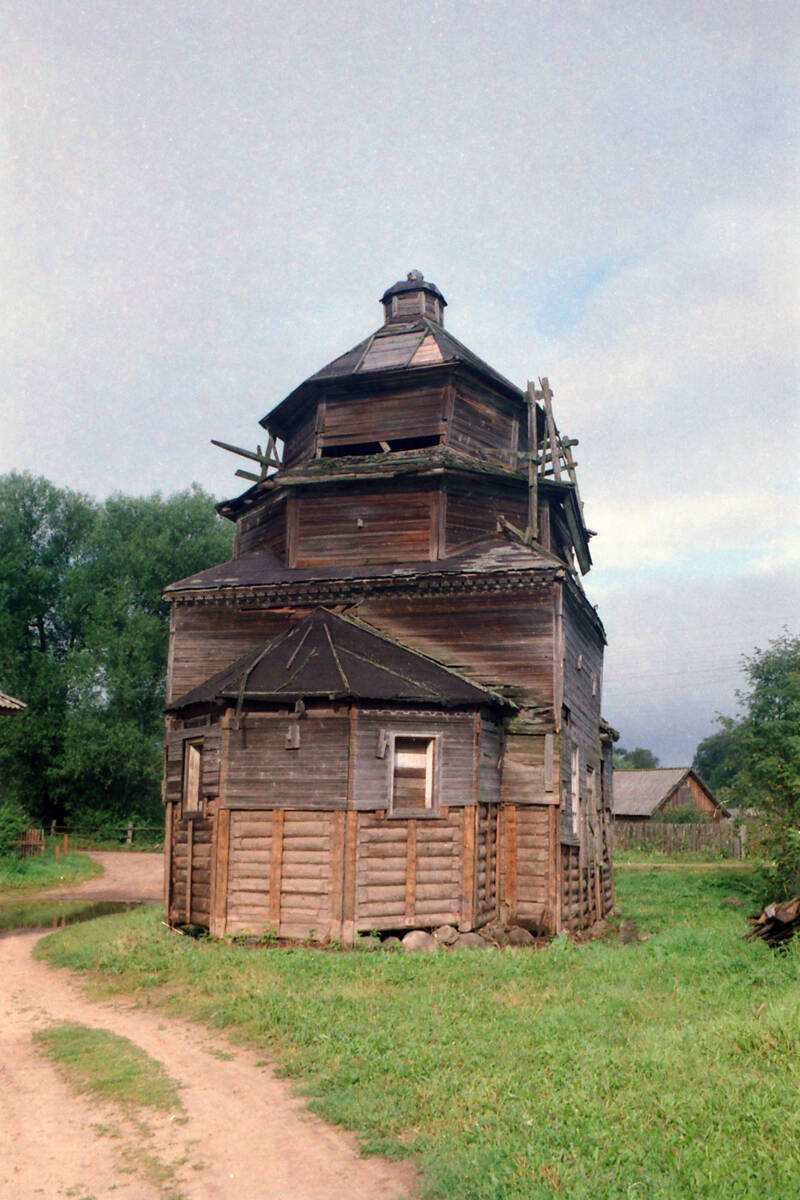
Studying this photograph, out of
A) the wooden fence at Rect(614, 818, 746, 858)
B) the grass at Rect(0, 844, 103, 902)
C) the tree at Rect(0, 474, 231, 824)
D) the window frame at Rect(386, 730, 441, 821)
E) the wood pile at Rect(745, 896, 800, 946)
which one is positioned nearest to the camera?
the wood pile at Rect(745, 896, 800, 946)

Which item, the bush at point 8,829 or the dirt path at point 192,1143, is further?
the bush at point 8,829

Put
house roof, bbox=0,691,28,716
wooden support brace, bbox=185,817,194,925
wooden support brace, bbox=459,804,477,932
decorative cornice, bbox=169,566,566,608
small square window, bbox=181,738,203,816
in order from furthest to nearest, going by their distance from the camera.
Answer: decorative cornice, bbox=169,566,566,608 → small square window, bbox=181,738,203,816 → house roof, bbox=0,691,28,716 → wooden support brace, bbox=185,817,194,925 → wooden support brace, bbox=459,804,477,932

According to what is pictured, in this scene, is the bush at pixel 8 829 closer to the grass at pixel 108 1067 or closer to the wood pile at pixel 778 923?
the grass at pixel 108 1067

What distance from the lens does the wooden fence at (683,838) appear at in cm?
5000

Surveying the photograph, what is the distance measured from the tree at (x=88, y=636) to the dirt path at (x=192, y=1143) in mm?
42083

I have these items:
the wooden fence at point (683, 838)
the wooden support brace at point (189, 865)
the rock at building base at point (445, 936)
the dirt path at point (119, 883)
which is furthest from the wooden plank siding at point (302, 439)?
the wooden fence at point (683, 838)

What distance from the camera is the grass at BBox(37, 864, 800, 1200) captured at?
23.3ft

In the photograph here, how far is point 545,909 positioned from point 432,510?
9318 millimetres

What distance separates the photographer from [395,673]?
63.5 ft

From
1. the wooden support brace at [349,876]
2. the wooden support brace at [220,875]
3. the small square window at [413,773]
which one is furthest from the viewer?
the small square window at [413,773]

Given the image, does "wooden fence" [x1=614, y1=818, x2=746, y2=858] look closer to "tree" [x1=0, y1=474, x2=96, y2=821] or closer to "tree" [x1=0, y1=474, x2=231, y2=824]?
"tree" [x1=0, y1=474, x2=231, y2=824]

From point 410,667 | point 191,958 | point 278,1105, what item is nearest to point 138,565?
point 410,667

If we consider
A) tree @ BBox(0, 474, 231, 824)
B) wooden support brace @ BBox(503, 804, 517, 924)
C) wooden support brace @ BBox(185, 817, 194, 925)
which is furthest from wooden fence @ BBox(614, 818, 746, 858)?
wooden support brace @ BBox(185, 817, 194, 925)

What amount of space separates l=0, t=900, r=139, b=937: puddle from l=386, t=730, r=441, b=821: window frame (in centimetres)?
939
